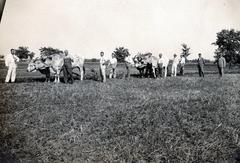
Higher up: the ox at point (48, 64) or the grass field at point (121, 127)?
the ox at point (48, 64)

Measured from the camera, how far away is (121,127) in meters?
6.00

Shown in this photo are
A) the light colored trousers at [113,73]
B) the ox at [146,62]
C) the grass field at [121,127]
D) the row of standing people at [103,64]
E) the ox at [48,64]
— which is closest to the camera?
the grass field at [121,127]

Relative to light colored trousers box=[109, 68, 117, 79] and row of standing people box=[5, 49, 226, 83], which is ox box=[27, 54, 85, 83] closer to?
row of standing people box=[5, 49, 226, 83]

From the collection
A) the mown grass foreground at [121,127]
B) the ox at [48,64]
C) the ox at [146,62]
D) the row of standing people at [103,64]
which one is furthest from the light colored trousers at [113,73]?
the mown grass foreground at [121,127]

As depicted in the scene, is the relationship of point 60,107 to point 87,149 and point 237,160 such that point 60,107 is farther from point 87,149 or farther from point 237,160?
point 237,160

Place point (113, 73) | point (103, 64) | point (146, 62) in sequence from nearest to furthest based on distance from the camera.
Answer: point (103, 64)
point (113, 73)
point (146, 62)

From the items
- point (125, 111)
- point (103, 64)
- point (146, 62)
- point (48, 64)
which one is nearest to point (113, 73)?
point (146, 62)

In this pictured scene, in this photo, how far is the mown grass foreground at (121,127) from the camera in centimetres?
505

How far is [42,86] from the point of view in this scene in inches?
404

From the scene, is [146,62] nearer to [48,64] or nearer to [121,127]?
[48,64]

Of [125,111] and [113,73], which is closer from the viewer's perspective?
[125,111]

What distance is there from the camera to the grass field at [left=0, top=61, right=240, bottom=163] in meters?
5.05

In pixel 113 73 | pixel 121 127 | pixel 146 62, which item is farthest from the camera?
pixel 146 62

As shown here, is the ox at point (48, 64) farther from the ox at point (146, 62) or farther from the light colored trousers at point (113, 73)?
the ox at point (146, 62)
